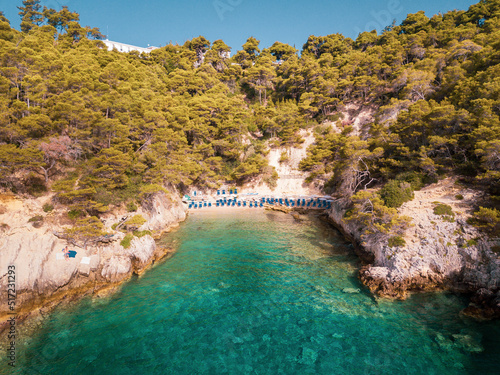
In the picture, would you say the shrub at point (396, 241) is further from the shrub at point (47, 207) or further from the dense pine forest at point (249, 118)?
the shrub at point (47, 207)

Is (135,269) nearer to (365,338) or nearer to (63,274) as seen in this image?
(63,274)

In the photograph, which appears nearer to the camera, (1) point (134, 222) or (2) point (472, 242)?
(2) point (472, 242)

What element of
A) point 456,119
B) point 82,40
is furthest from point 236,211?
point 82,40

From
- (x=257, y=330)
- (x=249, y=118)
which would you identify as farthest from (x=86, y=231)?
(x=249, y=118)

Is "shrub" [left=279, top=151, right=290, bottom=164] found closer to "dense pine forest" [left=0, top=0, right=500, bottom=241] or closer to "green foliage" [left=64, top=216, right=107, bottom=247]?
"dense pine forest" [left=0, top=0, right=500, bottom=241]

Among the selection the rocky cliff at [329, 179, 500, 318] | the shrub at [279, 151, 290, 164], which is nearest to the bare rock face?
the rocky cliff at [329, 179, 500, 318]

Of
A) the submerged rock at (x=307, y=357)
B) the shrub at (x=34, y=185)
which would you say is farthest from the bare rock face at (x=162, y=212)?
the submerged rock at (x=307, y=357)

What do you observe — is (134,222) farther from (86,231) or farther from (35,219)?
(35,219)
